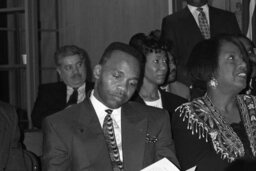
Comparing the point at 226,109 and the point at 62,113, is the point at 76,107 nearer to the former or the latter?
the point at 62,113

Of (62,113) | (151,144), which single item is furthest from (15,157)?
(151,144)

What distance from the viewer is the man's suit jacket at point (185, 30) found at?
489cm

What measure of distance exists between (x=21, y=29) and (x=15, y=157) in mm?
3426

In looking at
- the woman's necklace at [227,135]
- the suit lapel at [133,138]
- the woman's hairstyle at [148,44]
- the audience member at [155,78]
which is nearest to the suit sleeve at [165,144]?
the suit lapel at [133,138]

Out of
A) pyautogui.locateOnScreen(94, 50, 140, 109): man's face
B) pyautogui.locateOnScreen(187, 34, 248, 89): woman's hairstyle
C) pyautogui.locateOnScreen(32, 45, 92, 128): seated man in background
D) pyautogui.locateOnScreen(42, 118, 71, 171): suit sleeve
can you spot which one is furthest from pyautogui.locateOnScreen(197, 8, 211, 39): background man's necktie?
pyautogui.locateOnScreen(42, 118, 71, 171): suit sleeve

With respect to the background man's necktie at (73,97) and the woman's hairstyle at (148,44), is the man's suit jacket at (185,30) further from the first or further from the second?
the background man's necktie at (73,97)

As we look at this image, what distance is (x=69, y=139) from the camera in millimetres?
2945

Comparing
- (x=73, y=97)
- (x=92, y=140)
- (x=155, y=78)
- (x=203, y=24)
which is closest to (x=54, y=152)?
(x=92, y=140)

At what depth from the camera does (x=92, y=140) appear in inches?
117

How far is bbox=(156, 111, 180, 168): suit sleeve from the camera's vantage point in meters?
3.13

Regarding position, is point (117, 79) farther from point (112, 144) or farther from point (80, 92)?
point (80, 92)

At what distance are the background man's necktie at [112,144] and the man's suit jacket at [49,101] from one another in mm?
2085

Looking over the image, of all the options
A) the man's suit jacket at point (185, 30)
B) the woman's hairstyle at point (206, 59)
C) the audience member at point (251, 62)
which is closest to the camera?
the woman's hairstyle at point (206, 59)

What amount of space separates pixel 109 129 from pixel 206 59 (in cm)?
83
